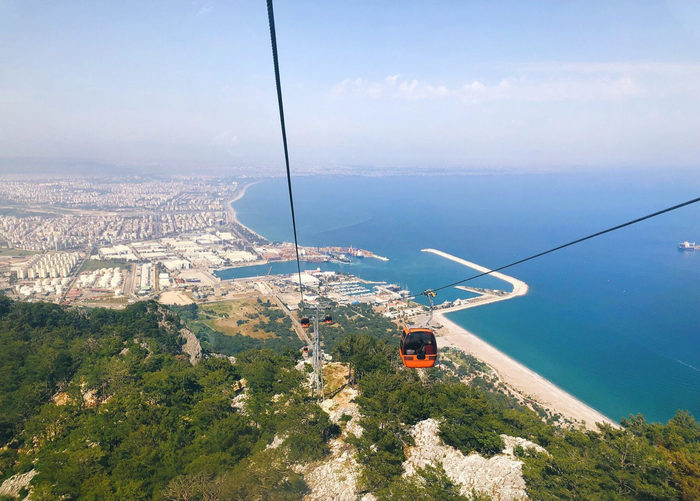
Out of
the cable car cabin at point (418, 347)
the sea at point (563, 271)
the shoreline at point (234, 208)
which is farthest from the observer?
the shoreline at point (234, 208)

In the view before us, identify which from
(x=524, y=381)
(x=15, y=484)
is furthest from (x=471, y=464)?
(x=524, y=381)

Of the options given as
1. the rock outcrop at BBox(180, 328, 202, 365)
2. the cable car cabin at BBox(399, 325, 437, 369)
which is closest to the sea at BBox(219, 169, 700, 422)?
the cable car cabin at BBox(399, 325, 437, 369)

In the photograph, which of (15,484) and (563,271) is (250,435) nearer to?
(15,484)

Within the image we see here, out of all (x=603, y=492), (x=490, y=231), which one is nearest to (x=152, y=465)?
(x=603, y=492)

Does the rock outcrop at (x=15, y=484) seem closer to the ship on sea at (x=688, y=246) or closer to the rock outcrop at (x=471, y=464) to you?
the rock outcrop at (x=471, y=464)

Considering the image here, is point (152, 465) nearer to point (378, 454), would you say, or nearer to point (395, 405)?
point (378, 454)

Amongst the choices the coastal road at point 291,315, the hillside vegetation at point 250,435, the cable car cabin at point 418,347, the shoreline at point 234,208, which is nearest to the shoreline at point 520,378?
the hillside vegetation at point 250,435

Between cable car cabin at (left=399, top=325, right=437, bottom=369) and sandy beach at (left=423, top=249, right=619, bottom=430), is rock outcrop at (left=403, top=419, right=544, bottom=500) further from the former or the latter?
sandy beach at (left=423, top=249, right=619, bottom=430)
